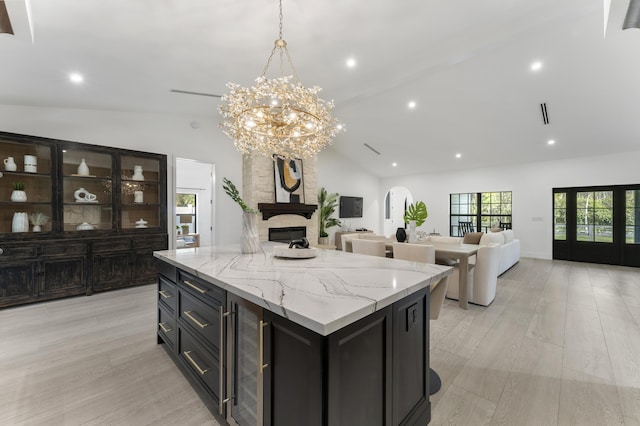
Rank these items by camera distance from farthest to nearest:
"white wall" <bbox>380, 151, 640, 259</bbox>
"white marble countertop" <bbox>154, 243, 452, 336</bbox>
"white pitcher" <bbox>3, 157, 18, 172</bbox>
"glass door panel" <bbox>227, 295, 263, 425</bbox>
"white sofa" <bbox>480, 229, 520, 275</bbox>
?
"white wall" <bbox>380, 151, 640, 259</bbox>
"white sofa" <bbox>480, 229, 520, 275</bbox>
"white pitcher" <bbox>3, 157, 18, 172</bbox>
"glass door panel" <bbox>227, 295, 263, 425</bbox>
"white marble countertop" <bbox>154, 243, 452, 336</bbox>

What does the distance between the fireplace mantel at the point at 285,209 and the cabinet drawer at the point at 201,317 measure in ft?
12.3

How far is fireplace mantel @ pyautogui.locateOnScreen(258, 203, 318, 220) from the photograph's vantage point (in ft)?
18.7

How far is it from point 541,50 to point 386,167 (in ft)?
18.1

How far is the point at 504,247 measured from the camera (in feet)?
16.5

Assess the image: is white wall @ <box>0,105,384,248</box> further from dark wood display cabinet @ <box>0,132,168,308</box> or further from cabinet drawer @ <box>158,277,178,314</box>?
cabinet drawer @ <box>158,277,178,314</box>

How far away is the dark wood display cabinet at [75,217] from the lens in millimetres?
3416

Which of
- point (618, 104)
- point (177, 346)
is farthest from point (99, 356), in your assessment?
point (618, 104)

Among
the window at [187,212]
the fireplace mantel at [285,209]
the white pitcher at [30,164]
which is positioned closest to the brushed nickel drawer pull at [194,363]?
the white pitcher at [30,164]

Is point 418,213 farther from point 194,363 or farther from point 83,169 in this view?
point 83,169

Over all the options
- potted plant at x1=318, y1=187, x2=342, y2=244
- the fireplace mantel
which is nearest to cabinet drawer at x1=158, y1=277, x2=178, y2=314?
the fireplace mantel

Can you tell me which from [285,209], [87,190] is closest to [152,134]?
[87,190]

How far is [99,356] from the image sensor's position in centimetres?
232

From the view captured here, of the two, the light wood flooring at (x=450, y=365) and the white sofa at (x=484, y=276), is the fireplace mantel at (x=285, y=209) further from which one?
the white sofa at (x=484, y=276)

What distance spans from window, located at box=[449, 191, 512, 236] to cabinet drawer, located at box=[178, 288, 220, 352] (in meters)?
8.15
